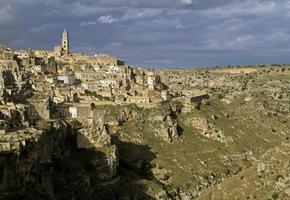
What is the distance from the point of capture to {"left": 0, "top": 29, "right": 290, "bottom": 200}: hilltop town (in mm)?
65125

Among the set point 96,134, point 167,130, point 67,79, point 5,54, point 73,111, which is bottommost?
point 167,130

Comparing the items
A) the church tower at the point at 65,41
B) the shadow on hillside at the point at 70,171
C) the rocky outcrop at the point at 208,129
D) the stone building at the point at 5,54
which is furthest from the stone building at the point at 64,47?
the shadow on hillside at the point at 70,171

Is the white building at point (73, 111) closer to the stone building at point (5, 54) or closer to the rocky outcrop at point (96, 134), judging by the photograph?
the rocky outcrop at point (96, 134)

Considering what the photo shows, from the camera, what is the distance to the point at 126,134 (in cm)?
10725

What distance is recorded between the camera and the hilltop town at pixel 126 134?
6512 centimetres

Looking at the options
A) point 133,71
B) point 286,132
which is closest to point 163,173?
point 286,132

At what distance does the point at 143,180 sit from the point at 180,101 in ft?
120

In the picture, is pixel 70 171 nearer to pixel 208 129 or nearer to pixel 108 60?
pixel 208 129

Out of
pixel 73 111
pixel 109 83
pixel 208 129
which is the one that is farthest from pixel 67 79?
pixel 208 129

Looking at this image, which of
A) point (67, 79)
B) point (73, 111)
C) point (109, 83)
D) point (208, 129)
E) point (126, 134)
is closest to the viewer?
point (126, 134)

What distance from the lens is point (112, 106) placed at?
379 feet

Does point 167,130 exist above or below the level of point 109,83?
below

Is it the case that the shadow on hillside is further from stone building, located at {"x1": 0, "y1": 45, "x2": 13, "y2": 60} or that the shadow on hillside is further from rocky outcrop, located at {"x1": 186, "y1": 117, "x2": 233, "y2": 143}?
stone building, located at {"x1": 0, "y1": 45, "x2": 13, "y2": 60}

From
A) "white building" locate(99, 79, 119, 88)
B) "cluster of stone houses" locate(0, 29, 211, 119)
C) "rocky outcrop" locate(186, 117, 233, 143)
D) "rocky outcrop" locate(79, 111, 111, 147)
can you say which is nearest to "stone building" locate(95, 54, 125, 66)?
"cluster of stone houses" locate(0, 29, 211, 119)
